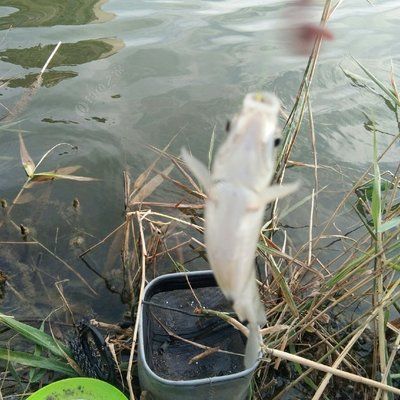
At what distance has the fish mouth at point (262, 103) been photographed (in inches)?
37.5

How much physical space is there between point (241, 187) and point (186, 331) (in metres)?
1.91

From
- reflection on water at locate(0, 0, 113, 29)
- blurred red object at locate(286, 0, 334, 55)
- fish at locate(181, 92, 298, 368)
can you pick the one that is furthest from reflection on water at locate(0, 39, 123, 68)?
fish at locate(181, 92, 298, 368)

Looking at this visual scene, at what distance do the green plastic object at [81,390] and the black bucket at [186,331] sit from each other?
0.51ft

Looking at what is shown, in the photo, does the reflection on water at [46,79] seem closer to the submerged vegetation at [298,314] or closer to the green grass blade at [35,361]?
the submerged vegetation at [298,314]

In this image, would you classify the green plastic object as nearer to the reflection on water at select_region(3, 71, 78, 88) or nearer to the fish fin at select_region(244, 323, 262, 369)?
the fish fin at select_region(244, 323, 262, 369)

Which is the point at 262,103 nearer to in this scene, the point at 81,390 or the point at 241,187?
the point at 241,187

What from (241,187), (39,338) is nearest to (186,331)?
(39,338)

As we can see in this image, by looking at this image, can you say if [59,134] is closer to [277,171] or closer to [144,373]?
[277,171]

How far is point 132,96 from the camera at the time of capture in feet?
16.8

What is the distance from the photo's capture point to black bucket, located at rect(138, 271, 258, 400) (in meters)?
2.53

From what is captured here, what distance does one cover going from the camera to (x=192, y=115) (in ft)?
16.0

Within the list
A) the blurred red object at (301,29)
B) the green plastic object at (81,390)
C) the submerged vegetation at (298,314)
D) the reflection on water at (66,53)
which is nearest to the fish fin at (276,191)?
the submerged vegetation at (298,314)

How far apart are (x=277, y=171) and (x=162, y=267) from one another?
1.20 meters

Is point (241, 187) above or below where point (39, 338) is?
above
